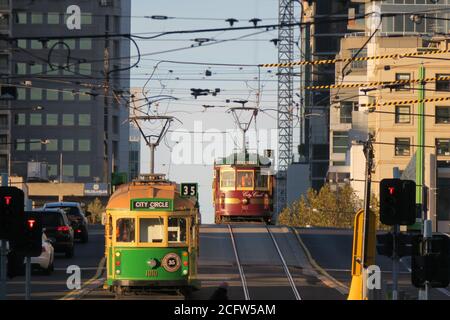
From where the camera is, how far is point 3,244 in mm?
27797

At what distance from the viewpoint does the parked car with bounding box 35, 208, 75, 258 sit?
161 ft

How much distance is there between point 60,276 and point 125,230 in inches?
399

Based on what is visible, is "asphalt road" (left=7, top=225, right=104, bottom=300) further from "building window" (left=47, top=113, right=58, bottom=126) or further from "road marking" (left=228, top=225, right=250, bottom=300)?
"building window" (left=47, top=113, right=58, bottom=126)

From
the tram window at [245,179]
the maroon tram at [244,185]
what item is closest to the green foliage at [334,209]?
the maroon tram at [244,185]

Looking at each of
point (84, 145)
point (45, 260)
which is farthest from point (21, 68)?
point (45, 260)

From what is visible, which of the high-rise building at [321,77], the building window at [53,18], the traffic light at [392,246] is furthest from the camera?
the high-rise building at [321,77]

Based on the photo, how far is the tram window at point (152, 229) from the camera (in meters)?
33.2

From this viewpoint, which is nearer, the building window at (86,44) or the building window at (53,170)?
the building window at (86,44)

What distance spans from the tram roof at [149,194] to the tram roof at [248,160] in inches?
1126

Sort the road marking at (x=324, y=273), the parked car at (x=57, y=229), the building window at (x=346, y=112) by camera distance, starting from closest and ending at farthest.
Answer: the road marking at (x=324, y=273)
the parked car at (x=57, y=229)
the building window at (x=346, y=112)

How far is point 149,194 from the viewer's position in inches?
1321

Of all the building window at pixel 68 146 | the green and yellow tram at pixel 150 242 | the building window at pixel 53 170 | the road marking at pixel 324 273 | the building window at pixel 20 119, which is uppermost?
the building window at pixel 20 119

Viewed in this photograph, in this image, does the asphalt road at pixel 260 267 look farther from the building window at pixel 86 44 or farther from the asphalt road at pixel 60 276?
the building window at pixel 86 44

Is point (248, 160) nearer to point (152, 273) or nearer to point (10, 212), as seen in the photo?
point (152, 273)
